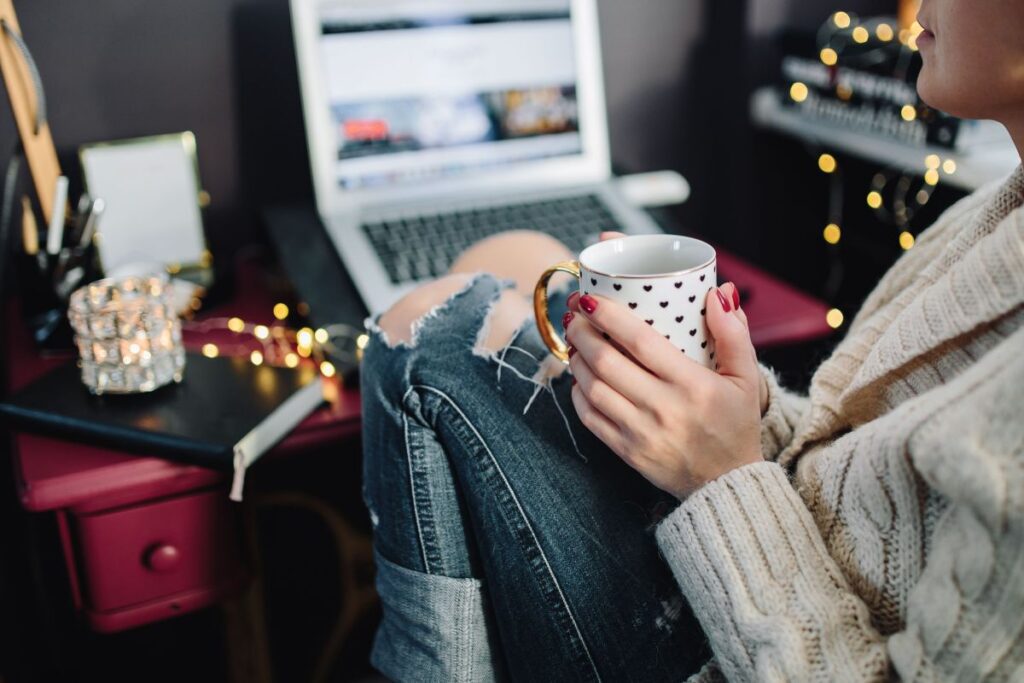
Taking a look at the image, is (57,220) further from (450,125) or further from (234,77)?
(450,125)

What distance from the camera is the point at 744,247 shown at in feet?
5.25

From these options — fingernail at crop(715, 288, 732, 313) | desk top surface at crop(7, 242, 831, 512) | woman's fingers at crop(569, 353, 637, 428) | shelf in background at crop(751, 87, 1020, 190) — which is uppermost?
fingernail at crop(715, 288, 732, 313)

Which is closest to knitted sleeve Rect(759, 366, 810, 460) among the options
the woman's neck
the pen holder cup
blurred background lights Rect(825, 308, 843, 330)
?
the woman's neck

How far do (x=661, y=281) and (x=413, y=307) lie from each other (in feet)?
0.88

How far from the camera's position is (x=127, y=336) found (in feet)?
2.83

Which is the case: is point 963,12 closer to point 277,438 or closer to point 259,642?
point 277,438

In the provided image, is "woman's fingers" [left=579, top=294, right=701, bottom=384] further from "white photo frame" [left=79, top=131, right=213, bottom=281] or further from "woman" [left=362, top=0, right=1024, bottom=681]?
"white photo frame" [left=79, top=131, right=213, bottom=281]

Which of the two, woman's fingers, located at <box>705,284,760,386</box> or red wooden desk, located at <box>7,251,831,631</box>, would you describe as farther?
red wooden desk, located at <box>7,251,831,631</box>

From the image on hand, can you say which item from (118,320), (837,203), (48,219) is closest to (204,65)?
(48,219)

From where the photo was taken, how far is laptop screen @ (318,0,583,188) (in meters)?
1.16

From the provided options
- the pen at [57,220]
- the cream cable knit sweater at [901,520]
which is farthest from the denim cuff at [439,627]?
the pen at [57,220]

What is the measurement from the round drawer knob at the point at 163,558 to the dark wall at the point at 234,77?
1.84 ft

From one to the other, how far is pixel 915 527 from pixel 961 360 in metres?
0.12

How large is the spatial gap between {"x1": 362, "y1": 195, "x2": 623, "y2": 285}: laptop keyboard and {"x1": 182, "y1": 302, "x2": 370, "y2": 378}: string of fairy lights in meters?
0.11
